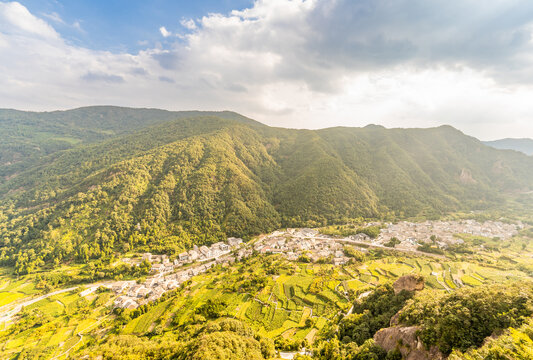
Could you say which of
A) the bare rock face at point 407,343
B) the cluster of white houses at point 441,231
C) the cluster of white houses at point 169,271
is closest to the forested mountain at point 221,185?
the cluster of white houses at point 169,271

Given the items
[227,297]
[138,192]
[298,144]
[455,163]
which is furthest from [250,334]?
[455,163]

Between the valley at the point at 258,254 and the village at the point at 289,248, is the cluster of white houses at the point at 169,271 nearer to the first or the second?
the village at the point at 289,248

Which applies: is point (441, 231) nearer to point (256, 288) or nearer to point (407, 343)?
point (256, 288)

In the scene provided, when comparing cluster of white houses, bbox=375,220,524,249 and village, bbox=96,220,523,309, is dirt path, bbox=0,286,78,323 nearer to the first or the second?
village, bbox=96,220,523,309

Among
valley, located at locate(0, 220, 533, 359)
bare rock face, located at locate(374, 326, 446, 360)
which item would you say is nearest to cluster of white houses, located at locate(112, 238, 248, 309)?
valley, located at locate(0, 220, 533, 359)

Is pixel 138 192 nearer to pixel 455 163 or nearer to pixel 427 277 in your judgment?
pixel 427 277

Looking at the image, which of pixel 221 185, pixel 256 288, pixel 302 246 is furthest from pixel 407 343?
pixel 221 185
